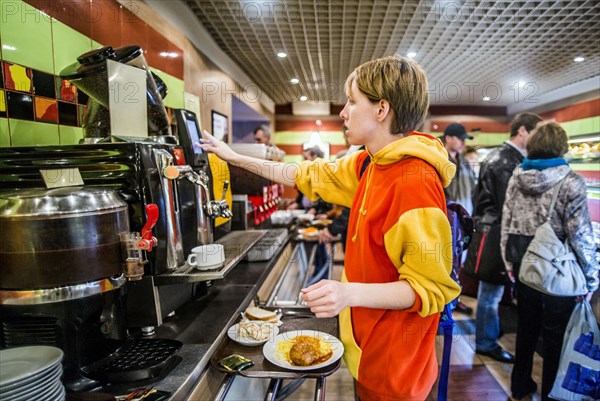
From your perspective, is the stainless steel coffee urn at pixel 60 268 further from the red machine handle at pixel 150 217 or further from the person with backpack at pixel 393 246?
the person with backpack at pixel 393 246

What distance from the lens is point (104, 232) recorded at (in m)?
0.91

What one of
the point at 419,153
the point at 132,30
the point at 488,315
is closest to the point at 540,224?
the point at 488,315

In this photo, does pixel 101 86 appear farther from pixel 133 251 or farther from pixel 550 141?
pixel 550 141

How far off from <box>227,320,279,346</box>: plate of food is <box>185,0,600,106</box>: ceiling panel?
2666 mm

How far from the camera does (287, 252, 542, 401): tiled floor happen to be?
2.47m

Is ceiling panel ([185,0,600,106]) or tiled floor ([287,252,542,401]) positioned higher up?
ceiling panel ([185,0,600,106])

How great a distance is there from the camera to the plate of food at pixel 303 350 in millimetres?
1108

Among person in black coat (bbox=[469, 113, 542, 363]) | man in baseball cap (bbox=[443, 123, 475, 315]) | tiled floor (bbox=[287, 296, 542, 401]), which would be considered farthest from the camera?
man in baseball cap (bbox=[443, 123, 475, 315])

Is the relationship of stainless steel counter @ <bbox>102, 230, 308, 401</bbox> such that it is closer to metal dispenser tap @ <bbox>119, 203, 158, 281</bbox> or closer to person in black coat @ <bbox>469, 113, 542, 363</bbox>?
metal dispenser tap @ <bbox>119, 203, 158, 281</bbox>

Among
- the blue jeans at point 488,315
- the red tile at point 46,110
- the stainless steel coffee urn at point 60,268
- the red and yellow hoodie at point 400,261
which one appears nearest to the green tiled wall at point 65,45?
the red tile at point 46,110

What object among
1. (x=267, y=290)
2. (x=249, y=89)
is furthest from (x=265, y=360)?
(x=249, y=89)

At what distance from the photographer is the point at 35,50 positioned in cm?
138

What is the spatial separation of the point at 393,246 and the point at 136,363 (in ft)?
2.42

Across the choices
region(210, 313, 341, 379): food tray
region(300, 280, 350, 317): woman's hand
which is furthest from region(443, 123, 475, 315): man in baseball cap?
region(300, 280, 350, 317): woman's hand
